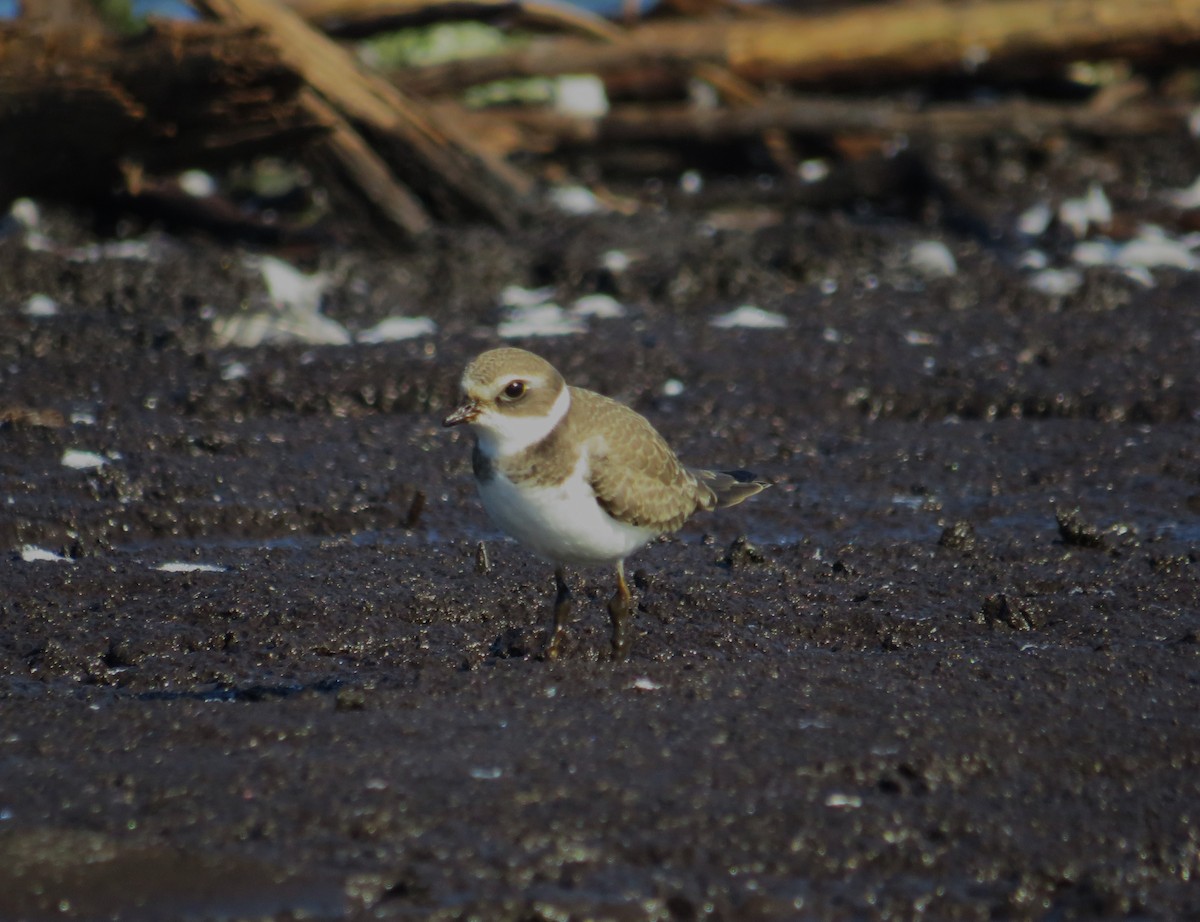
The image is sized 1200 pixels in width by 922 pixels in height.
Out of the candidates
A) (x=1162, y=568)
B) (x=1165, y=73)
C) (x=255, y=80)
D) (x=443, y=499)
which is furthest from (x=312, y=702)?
(x=1165, y=73)

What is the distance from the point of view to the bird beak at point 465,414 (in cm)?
471

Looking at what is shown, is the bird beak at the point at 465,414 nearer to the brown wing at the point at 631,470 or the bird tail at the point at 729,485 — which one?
the brown wing at the point at 631,470

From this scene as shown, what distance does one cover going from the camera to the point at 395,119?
10.2m

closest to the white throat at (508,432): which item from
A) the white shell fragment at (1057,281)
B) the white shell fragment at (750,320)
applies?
the white shell fragment at (750,320)

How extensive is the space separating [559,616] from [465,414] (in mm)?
825

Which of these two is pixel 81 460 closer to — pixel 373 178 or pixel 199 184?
pixel 373 178

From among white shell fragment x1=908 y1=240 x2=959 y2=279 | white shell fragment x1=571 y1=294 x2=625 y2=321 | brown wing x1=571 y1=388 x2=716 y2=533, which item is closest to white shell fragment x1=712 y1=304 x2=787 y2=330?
white shell fragment x1=571 y1=294 x2=625 y2=321

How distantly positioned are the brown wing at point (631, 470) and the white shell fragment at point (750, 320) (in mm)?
3778

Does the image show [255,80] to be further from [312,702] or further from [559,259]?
[312,702]

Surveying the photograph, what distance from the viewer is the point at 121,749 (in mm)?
4207

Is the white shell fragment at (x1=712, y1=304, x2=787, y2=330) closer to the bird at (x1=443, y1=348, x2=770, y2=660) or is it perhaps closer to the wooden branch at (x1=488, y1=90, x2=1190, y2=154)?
the wooden branch at (x1=488, y1=90, x2=1190, y2=154)

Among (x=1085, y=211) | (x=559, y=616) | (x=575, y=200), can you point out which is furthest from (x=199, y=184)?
(x=559, y=616)

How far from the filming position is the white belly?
188 inches

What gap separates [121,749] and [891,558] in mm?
3074
